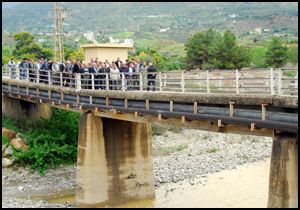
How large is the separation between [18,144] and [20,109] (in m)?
5.47

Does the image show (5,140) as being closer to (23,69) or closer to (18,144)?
(18,144)

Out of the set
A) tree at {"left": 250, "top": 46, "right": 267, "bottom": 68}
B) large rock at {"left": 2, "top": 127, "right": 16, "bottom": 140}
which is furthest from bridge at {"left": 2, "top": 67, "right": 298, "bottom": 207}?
tree at {"left": 250, "top": 46, "right": 267, "bottom": 68}

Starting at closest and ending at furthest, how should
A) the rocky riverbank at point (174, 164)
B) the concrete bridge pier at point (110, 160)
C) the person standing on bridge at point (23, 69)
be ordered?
1. the concrete bridge pier at point (110, 160)
2. the rocky riverbank at point (174, 164)
3. the person standing on bridge at point (23, 69)

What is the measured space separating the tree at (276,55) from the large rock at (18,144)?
38756mm

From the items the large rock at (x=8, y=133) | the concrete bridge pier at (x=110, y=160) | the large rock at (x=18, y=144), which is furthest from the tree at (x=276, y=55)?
the concrete bridge pier at (x=110, y=160)

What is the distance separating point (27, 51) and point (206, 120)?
54.1 meters

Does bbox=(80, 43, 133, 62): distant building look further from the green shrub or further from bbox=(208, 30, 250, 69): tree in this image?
bbox=(208, 30, 250, 69): tree

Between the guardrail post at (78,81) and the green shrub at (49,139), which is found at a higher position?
the guardrail post at (78,81)

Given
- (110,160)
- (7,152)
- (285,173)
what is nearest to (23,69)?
(7,152)

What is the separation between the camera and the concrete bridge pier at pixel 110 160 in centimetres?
2403

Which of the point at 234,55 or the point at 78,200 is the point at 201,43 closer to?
the point at 234,55

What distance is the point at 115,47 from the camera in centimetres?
3022

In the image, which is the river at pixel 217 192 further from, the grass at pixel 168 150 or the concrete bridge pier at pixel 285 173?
the concrete bridge pier at pixel 285 173

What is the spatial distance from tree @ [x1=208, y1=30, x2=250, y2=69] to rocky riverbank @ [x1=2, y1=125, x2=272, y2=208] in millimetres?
19309
